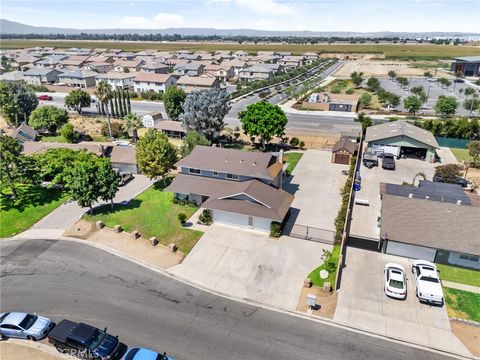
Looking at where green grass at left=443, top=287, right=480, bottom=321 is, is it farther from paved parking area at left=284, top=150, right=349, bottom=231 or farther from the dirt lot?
the dirt lot

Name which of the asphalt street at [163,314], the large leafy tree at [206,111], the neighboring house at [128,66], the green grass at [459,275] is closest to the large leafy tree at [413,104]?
the large leafy tree at [206,111]

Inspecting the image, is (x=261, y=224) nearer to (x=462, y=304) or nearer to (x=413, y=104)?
(x=462, y=304)

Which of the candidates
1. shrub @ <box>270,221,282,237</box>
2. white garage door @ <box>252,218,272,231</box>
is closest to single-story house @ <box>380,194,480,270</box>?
shrub @ <box>270,221,282,237</box>

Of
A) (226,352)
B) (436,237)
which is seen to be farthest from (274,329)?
(436,237)

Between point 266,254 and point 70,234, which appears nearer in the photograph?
point 266,254

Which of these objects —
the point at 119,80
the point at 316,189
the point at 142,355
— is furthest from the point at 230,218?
the point at 119,80

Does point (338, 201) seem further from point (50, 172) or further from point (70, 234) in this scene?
point (50, 172)
